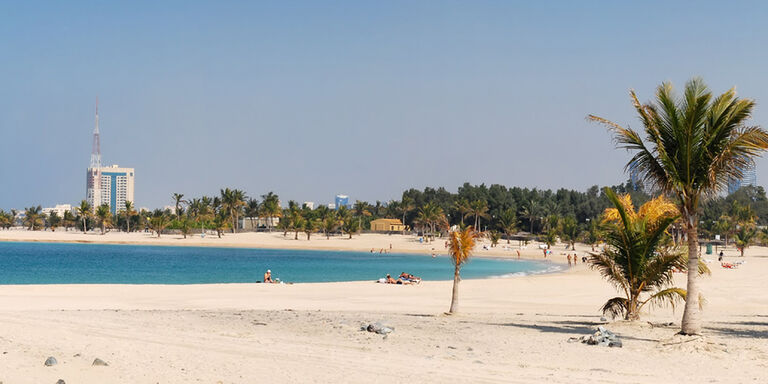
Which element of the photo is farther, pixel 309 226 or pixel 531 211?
pixel 309 226

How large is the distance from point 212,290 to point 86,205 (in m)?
132

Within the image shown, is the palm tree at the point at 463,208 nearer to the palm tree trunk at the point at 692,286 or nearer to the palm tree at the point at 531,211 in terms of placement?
the palm tree at the point at 531,211

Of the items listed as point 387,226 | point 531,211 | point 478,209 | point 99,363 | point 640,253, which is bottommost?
point 99,363

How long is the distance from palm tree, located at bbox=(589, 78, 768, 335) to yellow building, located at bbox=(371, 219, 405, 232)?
141m

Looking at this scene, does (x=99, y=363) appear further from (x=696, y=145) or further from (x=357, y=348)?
(x=696, y=145)

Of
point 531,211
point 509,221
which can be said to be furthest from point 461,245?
point 531,211

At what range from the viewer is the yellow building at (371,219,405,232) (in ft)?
511

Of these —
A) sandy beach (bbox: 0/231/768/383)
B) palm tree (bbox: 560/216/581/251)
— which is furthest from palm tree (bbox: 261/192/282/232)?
sandy beach (bbox: 0/231/768/383)

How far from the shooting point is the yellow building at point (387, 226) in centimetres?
15562

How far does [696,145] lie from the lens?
14203 mm

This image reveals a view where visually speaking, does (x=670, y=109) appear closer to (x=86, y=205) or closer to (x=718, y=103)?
(x=718, y=103)

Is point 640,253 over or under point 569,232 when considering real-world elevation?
under

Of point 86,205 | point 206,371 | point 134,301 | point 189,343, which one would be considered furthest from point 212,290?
point 86,205

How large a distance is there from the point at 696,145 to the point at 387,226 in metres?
143
